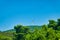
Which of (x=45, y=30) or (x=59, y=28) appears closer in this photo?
(x=45, y=30)

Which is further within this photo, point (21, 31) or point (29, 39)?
point (21, 31)

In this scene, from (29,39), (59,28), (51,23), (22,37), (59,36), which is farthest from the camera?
(22,37)

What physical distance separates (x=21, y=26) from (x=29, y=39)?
3778 cm

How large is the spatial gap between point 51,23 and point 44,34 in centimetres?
1925

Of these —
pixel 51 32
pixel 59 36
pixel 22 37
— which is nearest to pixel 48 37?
pixel 51 32

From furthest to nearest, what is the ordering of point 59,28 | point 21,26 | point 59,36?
point 21,26
point 59,28
point 59,36

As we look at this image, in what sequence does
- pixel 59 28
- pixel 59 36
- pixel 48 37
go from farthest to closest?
1. pixel 59 28
2. pixel 48 37
3. pixel 59 36

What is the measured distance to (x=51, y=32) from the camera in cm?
6619

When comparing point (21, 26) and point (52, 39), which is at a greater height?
point (21, 26)

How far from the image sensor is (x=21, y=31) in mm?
105688

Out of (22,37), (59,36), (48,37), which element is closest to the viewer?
(59,36)

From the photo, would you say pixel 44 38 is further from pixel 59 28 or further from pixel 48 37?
pixel 59 28

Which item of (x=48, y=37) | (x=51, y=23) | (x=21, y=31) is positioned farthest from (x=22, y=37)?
(x=48, y=37)

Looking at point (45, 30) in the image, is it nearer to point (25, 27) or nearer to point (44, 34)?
point (44, 34)
